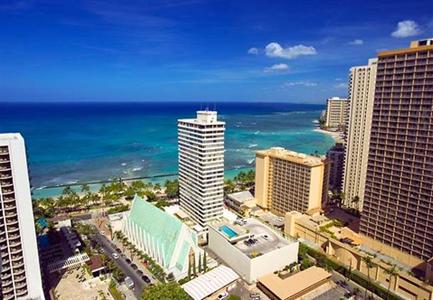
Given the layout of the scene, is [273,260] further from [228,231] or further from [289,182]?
[289,182]

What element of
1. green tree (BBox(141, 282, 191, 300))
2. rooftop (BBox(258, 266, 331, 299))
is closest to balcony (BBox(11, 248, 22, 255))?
green tree (BBox(141, 282, 191, 300))

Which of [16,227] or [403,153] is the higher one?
[403,153]

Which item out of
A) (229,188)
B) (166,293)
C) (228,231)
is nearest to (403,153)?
(228,231)

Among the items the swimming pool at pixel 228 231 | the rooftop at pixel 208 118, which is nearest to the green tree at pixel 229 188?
the swimming pool at pixel 228 231

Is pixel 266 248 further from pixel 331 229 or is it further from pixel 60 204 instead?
pixel 60 204

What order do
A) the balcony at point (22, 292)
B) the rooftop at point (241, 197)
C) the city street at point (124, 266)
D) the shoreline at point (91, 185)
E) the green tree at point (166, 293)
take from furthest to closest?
the shoreline at point (91, 185)
the rooftop at point (241, 197)
the city street at point (124, 266)
the green tree at point (166, 293)
the balcony at point (22, 292)

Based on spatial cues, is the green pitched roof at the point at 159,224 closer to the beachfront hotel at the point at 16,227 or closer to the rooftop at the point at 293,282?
the rooftop at the point at 293,282

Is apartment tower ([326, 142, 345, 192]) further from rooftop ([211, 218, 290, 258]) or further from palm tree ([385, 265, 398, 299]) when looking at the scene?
palm tree ([385, 265, 398, 299])
